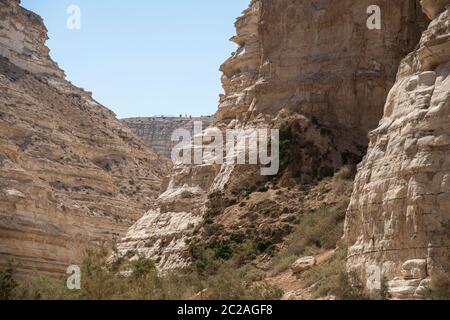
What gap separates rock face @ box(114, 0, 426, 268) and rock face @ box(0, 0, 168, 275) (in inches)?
203

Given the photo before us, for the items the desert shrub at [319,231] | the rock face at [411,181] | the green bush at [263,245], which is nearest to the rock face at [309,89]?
the green bush at [263,245]

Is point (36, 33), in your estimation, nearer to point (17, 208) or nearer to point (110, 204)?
point (110, 204)

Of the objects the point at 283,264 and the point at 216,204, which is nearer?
the point at 283,264

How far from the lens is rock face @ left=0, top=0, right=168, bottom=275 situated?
53719 mm

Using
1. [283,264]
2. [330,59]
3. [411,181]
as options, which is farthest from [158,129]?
[411,181]

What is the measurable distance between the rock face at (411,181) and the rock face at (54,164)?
2376 centimetres

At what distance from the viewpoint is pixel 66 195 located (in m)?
82.0

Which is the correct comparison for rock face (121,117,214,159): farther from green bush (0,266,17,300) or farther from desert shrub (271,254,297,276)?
green bush (0,266,17,300)

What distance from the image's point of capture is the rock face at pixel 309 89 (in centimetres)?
4884

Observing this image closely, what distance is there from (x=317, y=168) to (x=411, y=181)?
822 inches

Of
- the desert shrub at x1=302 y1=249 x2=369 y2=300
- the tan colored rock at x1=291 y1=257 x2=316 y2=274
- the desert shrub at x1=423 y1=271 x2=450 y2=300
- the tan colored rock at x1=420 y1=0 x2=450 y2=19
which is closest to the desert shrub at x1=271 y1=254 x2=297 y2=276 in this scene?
the tan colored rock at x1=291 y1=257 x2=316 y2=274

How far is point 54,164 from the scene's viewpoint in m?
84.4

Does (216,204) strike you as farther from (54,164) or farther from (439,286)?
(54,164)
